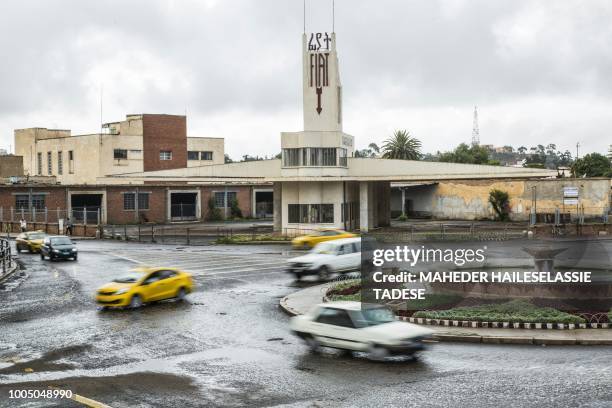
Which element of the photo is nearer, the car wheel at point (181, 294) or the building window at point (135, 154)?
the car wheel at point (181, 294)

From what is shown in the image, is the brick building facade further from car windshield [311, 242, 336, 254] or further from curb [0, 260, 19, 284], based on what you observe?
car windshield [311, 242, 336, 254]

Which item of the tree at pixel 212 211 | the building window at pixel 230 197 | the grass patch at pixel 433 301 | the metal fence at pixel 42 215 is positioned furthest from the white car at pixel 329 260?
the building window at pixel 230 197

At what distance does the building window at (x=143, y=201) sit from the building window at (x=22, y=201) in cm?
1319

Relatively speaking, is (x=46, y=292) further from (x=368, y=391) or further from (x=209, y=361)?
(x=368, y=391)

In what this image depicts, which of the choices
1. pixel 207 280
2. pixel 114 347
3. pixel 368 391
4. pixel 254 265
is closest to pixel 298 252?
pixel 254 265

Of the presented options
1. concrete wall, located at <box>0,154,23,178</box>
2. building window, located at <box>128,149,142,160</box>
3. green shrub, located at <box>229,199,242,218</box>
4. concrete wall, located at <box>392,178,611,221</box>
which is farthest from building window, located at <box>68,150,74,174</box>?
concrete wall, located at <box>392,178,611,221</box>

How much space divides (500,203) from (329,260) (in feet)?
159

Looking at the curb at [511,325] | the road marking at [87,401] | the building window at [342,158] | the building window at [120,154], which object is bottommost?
the road marking at [87,401]

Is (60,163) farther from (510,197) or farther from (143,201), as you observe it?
(510,197)

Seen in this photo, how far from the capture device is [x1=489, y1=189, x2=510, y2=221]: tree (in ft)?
260

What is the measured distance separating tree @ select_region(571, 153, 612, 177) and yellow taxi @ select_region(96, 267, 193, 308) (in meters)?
104

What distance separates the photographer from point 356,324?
19.2 m

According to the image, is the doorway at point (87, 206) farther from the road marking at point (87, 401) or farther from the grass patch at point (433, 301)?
the road marking at point (87, 401)

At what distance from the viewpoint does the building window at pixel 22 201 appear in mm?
79375
